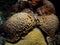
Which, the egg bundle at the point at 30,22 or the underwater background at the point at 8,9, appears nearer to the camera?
the egg bundle at the point at 30,22

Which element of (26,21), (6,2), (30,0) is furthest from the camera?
(6,2)

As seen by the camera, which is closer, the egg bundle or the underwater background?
the egg bundle

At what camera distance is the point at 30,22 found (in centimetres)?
390

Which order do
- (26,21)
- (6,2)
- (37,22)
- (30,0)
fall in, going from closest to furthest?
1. (26,21)
2. (37,22)
3. (30,0)
4. (6,2)

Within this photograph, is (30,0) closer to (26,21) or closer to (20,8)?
(20,8)

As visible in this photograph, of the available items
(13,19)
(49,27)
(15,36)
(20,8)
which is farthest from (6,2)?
(49,27)

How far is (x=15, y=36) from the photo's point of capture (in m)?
3.90

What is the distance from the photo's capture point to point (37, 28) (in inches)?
160

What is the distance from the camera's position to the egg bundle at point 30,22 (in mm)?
3850

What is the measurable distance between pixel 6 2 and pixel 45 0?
1.23 metres

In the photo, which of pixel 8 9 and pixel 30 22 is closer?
pixel 30 22

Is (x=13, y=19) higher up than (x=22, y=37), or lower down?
higher up

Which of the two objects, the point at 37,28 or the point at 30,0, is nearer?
the point at 37,28

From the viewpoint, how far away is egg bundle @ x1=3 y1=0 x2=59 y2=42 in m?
3.85
